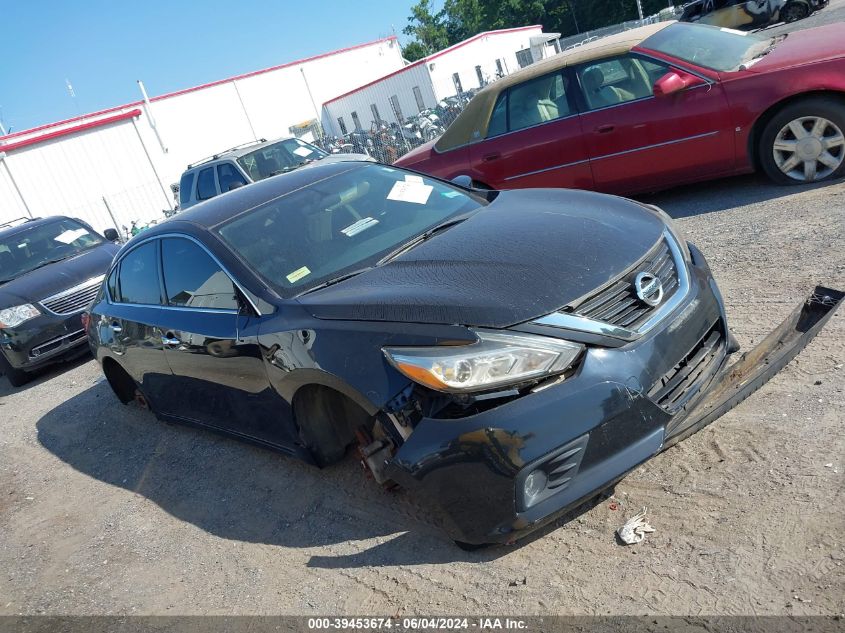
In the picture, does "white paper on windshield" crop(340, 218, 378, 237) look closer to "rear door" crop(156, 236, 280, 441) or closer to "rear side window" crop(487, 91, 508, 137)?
"rear door" crop(156, 236, 280, 441)

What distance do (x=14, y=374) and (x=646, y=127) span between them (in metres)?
7.74

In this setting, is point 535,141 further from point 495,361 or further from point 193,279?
point 495,361

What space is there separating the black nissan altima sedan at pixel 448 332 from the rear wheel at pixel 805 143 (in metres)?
2.87

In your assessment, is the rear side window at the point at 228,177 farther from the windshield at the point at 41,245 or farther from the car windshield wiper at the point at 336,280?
the car windshield wiper at the point at 336,280

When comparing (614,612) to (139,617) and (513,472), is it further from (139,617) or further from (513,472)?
(139,617)

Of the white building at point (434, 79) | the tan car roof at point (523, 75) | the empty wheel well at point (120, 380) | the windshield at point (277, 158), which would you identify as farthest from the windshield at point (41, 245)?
the white building at point (434, 79)

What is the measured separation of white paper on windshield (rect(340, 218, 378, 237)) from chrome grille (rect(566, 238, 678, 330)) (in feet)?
5.21

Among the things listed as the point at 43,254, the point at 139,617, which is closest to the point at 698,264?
the point at 139,617

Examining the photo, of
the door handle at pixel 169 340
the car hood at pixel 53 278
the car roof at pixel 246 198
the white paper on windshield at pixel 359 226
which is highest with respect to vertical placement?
the car roof at pixel 246 198

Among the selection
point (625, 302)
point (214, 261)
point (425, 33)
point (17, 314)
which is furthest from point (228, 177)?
point (425, 33)

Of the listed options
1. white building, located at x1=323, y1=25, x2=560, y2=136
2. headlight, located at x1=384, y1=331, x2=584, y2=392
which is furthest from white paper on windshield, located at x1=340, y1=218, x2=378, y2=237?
white building, located at x1=323, y1=25, x2=560, y2=136

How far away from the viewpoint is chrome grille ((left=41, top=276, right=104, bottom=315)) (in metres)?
8.62

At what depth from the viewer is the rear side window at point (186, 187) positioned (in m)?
13.4

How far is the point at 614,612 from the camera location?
8.39ft
